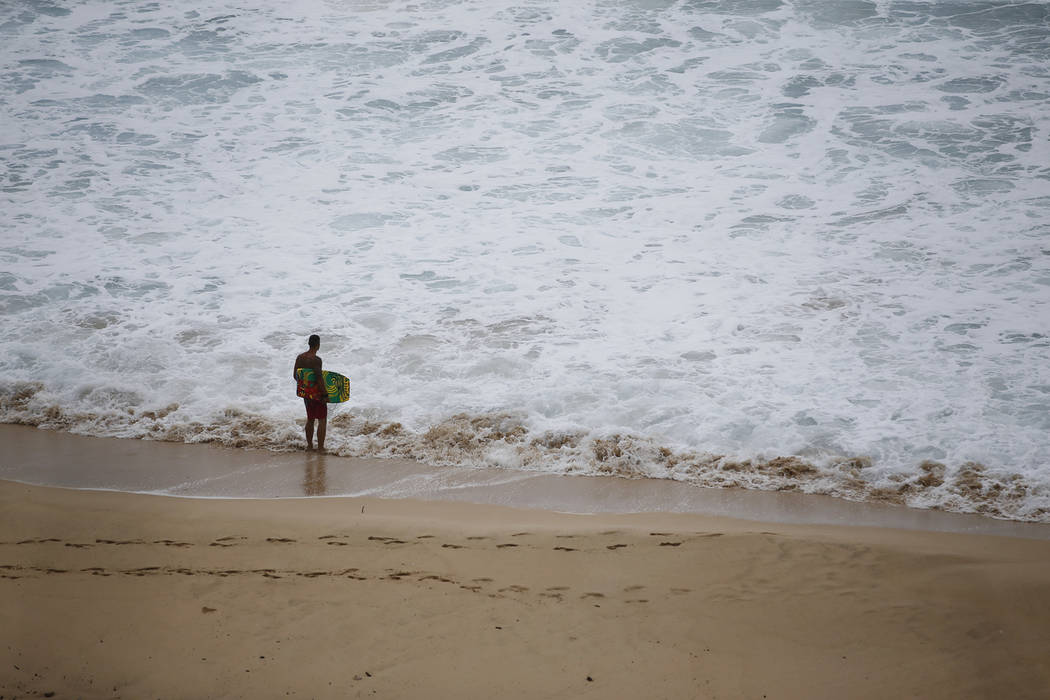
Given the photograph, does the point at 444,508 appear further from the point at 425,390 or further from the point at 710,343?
the point at 710,343

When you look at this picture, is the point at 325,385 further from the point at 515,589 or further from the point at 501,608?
the point at 501,608

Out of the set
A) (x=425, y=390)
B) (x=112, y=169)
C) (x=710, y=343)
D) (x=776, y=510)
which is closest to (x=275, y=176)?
(x=112, y=169)

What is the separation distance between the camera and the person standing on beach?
765cm

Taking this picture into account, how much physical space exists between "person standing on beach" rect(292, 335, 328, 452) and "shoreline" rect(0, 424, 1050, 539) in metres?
0.21

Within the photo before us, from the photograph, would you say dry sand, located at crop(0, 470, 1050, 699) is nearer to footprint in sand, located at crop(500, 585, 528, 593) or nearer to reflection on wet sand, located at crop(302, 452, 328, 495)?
footprint in sand, located at crop(500, 585, 528, 593)

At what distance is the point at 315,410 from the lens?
777 centimetres

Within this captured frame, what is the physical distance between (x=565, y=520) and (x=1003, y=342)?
570cm

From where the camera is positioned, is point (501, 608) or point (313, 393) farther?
point (313, 393)

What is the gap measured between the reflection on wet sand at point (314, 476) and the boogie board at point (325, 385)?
52cm

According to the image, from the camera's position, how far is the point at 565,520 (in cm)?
647

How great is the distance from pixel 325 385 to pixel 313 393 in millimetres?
138

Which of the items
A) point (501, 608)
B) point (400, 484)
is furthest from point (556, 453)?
point (501, 608)

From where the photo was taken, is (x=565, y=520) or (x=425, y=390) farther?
(x=425, y=390)

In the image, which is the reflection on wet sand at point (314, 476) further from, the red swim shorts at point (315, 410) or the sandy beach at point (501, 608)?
the sandy beach at point (501, 608)
